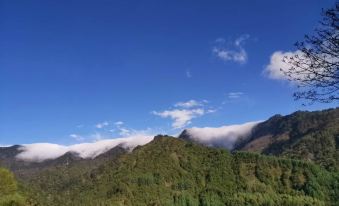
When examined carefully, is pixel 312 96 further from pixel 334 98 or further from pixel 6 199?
pixel 6 199

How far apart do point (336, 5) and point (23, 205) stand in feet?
197

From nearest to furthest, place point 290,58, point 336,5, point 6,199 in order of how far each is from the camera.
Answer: point 336,5
point 290,58
point 6,199

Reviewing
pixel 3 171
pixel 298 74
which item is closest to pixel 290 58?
pixel 298 74

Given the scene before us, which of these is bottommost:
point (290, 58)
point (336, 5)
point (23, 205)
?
point (23, 205)

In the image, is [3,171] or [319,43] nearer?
[319,43]

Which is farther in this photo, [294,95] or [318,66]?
[294,95]

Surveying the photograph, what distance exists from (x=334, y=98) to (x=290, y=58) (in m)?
2.37

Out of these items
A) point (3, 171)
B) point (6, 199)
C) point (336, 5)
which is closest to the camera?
point (336, 5)

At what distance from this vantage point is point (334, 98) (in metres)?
20.7

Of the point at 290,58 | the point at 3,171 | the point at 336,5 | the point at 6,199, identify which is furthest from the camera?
the point at 3,171

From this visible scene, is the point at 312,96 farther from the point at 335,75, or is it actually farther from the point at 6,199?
the point at 6,199

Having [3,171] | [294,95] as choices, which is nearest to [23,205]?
[3,171]

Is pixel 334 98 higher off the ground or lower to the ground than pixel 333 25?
lower

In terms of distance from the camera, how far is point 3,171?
102562mm
